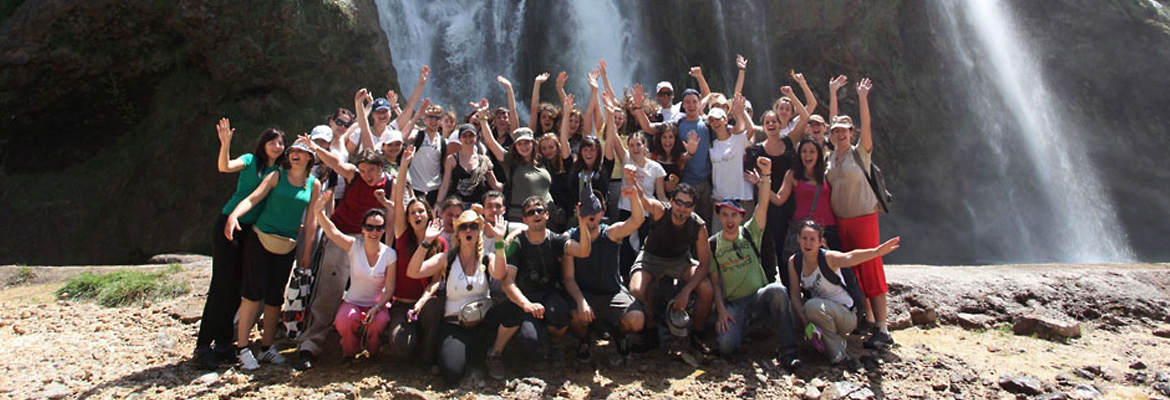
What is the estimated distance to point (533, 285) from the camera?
564 centimetres

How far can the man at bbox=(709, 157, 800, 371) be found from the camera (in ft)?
18.9

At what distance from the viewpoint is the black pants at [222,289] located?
5.36m

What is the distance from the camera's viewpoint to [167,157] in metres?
15.4

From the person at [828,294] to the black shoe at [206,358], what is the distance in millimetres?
→ 4492

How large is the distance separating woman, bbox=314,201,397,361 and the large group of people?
0.5 inches

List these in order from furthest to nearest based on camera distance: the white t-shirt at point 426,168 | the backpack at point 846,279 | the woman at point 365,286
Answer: the white t-shirt at point 426,168, the backpack at point 846,279, the woman at point 365,286

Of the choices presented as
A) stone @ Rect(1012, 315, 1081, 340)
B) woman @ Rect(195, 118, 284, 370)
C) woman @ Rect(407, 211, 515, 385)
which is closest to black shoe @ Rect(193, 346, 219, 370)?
woman @ Rect(195, 118, 284, 370)

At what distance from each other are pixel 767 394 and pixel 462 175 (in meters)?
3.23

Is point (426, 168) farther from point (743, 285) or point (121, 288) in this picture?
point (121, 288)

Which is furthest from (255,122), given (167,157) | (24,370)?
(24,370)

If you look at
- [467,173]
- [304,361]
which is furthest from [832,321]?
[304,361]

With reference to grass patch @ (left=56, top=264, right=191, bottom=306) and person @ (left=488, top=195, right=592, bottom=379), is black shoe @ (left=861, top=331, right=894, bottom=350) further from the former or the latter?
grass patch @ (left=56, top=264, right=191, bottom=306)

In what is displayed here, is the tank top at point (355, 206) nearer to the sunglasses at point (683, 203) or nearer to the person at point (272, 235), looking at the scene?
the person at point (272, 235)

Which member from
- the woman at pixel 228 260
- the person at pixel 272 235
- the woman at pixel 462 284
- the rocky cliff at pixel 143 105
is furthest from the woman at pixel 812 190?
the rocky cliff at pixel 143 105
